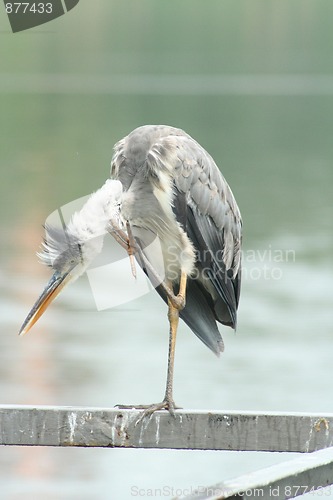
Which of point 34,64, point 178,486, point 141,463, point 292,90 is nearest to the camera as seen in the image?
point 178,486

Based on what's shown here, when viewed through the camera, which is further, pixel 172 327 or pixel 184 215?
pixel 184 215

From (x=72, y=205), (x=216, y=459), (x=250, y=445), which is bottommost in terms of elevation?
(x=216, y=459)

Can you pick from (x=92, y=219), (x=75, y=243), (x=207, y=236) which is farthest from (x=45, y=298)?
(x=207, y=236)

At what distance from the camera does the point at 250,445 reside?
167 inches

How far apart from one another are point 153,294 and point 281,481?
11.5m

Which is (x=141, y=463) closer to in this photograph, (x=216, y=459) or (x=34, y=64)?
Result: (x=216, y=459)

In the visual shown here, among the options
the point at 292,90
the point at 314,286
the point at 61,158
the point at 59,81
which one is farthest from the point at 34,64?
the point at 314,286

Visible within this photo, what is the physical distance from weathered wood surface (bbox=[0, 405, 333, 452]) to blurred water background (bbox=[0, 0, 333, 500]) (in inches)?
118

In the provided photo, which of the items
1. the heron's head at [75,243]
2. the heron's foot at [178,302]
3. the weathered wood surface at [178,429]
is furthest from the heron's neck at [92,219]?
the weathered wood surface at [178,429]

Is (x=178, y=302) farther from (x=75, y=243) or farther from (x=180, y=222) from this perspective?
(x=75, y=243)

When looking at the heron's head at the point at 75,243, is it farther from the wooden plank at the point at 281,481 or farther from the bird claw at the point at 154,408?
the wooden plank at the point at 281,481

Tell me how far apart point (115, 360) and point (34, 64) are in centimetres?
4486

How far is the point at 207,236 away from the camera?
19.4ft

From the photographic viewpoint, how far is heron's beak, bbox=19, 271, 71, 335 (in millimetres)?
4961
